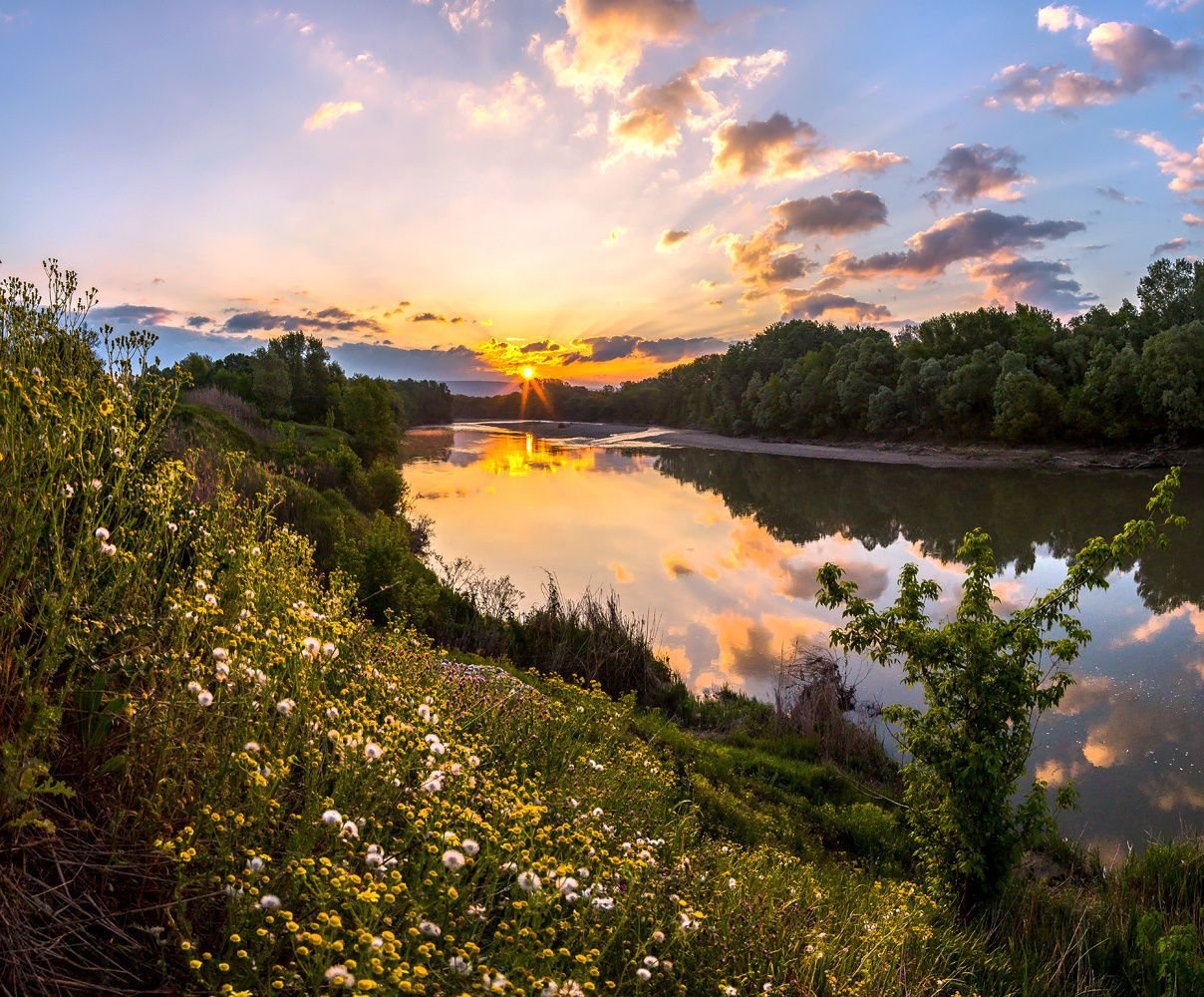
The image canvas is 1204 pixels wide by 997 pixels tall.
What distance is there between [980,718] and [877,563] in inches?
747

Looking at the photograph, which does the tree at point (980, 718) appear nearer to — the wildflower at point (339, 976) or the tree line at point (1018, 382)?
the wildflower at point (339, 976)

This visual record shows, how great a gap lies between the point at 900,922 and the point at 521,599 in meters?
13.4

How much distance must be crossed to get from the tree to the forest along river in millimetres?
3636

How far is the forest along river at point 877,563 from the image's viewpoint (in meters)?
10.9

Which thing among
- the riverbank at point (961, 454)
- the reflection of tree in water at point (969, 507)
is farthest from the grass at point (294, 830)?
the riverbank at point (961, 454)

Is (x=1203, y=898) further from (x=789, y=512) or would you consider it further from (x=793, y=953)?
(x=789, y=512)

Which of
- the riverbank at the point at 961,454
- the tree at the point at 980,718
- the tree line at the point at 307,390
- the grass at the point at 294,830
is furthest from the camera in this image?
the riverbank at the point at 961,454

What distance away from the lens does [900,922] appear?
4.62 metres

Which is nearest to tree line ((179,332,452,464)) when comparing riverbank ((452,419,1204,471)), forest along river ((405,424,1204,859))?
forest along river ((405,424,1204,859))

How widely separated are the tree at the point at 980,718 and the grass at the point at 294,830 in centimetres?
63

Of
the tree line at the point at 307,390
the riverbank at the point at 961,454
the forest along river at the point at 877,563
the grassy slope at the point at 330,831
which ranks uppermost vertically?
the tree line at the point at 307,390

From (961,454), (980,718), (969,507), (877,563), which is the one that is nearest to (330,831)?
(980,718)

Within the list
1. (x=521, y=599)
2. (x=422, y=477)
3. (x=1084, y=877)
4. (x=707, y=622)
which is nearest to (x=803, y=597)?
(x=707, y=622)

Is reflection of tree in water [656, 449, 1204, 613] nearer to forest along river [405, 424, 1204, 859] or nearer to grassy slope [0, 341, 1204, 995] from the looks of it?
forest along river [405, 424, 1204, 859]
